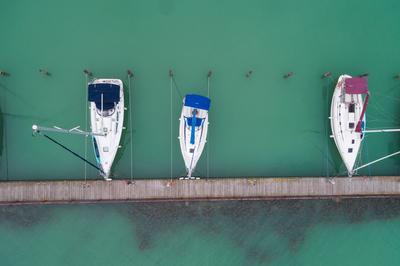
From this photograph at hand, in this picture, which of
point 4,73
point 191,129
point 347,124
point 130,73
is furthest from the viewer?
point 130,73

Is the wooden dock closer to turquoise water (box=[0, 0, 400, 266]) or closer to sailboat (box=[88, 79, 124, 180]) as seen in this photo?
turquoise water (box=[0, 0, 400, 266])

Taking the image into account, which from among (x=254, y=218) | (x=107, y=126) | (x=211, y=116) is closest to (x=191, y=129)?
(x=211, y=116)

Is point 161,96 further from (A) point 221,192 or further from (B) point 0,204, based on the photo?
(B) point 0,204

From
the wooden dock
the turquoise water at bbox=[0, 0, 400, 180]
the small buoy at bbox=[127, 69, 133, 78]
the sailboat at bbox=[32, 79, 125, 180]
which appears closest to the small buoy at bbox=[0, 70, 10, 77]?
the turquoise water at bbox=[0, 0, 400, 180]

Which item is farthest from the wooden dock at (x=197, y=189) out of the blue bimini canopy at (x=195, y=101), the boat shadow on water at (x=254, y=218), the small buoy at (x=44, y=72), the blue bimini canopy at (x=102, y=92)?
the small buoy at (x=44, y=72)

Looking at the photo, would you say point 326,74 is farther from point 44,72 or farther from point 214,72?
point 44,72

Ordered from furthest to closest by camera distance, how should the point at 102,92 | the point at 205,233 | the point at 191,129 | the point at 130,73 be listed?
1. the point at 205,233
2. the point at 130,73
3. the point at 191,129
4. the point at 102,92
